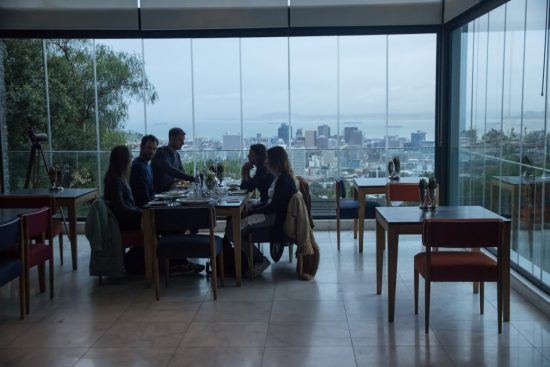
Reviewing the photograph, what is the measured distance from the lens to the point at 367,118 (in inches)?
298

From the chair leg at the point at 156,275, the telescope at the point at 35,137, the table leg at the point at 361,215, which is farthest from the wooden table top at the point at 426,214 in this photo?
the telescope at the point at 35,137

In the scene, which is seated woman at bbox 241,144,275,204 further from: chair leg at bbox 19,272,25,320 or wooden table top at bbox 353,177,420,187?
chair leg at bbox 19,272,25,320

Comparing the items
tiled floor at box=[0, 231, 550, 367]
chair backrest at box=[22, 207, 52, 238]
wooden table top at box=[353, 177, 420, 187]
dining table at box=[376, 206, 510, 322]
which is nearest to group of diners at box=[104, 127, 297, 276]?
tiled floor at box=[0, 231, 550, 367]

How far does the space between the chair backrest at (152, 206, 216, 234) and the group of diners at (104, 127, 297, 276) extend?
0.06 m

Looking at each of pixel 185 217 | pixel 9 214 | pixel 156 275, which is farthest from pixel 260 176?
pixel 9 214

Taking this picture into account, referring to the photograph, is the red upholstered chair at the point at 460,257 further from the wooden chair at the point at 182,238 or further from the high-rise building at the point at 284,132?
the high-rise building at the point at 284,132

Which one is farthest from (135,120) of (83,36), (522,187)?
(522,187)

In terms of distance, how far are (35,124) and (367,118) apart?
14.2 ft

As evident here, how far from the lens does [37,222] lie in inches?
Result: 181

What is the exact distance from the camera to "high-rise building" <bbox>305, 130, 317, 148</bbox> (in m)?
7.66

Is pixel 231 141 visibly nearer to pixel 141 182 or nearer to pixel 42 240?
pixel 141 182

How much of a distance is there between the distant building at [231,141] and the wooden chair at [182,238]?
9.54ft

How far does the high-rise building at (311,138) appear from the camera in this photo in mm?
7660

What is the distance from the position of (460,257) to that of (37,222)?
10.4 feet
